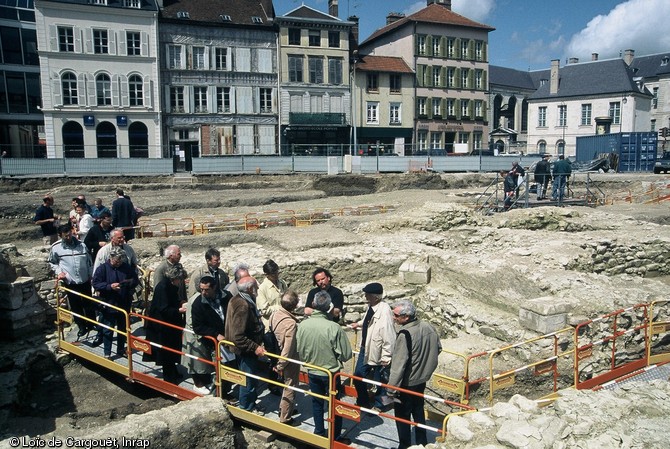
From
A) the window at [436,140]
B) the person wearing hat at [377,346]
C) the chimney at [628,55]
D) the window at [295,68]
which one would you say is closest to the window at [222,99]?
the window at [295,68]

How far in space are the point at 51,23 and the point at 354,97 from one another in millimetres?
23121

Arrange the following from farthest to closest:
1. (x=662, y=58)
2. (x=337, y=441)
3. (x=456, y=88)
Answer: (x=662, y=58) < (x=456, y=88) < (x=337, y=441)

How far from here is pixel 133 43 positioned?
38.6 metres

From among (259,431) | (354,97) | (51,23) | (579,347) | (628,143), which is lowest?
(259,431)

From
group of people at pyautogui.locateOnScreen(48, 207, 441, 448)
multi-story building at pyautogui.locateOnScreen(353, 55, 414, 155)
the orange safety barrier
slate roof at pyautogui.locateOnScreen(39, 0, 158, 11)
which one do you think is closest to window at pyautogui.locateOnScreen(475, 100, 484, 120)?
multi-story building at pyautogui.locateOnScreen(353, 55, 414, 155)

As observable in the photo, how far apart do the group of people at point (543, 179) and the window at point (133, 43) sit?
29.8m

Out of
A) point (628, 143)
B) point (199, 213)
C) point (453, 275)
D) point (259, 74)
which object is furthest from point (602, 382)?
point (259, 74)

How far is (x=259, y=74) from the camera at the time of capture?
4244 cm

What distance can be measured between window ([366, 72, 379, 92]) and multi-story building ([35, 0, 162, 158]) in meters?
17.7

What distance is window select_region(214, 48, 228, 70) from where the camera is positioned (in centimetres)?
4133

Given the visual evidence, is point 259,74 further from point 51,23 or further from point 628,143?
point 628,143

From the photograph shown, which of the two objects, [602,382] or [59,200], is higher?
[59,200]

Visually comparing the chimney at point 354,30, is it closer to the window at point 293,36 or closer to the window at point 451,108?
the window at point 293,36

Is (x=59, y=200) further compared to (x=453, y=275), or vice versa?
(x=59, y=200)
